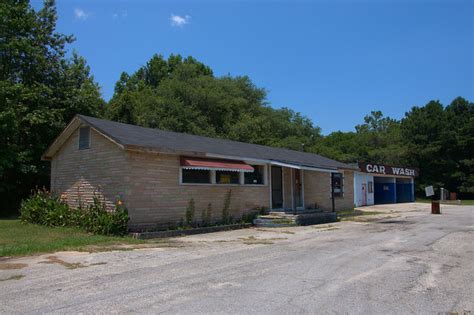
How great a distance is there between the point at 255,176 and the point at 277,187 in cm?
220

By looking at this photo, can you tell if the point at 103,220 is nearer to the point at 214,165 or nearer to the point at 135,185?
the point at 135,185

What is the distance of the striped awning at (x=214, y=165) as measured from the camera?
14914 mm

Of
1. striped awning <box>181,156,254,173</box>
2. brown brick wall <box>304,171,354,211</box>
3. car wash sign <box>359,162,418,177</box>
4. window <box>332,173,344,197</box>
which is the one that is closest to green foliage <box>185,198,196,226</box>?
striped awning <box>181,156,254,173</box>

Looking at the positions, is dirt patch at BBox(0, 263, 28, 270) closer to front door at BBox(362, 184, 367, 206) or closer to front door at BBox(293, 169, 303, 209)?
front door at BBox(293, 169, 303, 209)

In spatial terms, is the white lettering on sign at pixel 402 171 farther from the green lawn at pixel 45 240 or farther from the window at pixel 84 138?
the green lawn at pixel 45 240

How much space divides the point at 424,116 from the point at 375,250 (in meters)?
50.6

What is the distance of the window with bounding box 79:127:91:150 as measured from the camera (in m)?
15.2

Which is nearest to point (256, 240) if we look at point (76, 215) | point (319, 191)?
point (76, 215)

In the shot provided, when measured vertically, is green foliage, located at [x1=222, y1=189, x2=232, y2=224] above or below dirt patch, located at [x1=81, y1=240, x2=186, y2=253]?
above

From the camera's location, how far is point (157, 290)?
6.23 m

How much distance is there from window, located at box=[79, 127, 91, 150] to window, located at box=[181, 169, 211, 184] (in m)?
3.68

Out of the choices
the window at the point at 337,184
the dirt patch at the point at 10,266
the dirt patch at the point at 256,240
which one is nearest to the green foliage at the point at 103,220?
the dirt patch at the point at 256,240

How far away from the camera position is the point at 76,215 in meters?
14.2

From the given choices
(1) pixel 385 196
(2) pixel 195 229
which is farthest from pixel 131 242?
(1) pixel 385 196
